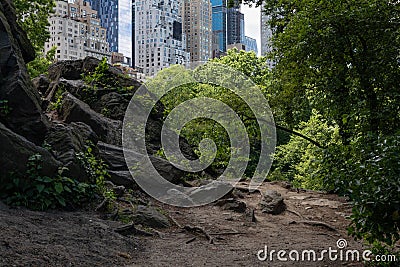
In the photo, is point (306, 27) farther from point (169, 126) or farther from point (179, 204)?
point (169, 126)

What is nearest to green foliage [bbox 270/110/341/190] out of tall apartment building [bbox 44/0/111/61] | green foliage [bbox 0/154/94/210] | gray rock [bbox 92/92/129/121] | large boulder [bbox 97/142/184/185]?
gray rock [bbox 92/92/129/121]

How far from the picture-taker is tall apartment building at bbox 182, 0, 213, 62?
2010 inches

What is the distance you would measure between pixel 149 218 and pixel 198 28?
46.2 meters

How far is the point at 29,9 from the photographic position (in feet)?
57.0

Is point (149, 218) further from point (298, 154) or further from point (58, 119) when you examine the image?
point (298, 154)

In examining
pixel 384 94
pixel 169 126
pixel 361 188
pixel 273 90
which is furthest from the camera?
pixel 169 126

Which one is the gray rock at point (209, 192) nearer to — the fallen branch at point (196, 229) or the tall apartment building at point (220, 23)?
the fallen branch at point (196, 229)

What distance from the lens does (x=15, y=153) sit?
6.77m

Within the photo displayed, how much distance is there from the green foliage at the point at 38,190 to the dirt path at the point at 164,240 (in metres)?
0.26

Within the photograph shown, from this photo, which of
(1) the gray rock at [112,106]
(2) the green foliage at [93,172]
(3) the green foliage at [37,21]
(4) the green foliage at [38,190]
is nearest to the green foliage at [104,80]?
(1) the gray rock at [112,106]

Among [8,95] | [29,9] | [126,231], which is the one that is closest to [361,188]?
[126,231]

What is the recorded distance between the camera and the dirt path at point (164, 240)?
502 centimetres

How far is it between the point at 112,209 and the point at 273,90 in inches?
243

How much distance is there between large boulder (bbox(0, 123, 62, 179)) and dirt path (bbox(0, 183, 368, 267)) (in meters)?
0.73
